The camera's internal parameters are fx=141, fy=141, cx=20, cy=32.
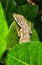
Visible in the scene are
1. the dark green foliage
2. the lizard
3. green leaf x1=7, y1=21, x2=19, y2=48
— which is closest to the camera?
the dark green foliage

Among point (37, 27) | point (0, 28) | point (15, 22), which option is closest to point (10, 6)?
point (15, 22)

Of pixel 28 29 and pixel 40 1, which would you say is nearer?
pixel 28 29

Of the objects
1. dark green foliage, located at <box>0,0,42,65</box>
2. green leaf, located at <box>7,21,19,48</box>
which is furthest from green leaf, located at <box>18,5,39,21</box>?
green leaf, located at <box>7,21,19,48</box>

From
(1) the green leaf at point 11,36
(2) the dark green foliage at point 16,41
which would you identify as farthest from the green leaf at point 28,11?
(1) the green leaf at point 11,36

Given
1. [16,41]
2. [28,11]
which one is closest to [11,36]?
[16,41]

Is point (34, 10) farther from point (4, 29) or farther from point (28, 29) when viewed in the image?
point (4, 29)

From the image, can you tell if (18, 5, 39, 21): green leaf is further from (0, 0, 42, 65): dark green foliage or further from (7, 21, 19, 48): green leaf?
(7, 21, 19, 48): green leaf

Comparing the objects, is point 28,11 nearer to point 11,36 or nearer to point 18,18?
point 18,18

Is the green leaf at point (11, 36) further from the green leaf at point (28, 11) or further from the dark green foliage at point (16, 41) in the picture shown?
the green leaf at point (28, 11)
